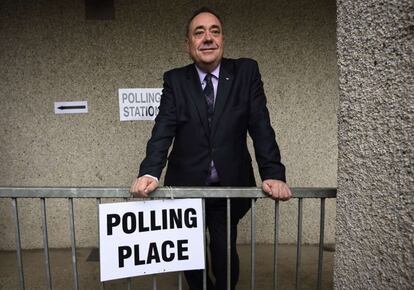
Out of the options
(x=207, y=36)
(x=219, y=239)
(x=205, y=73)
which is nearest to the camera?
(x=207, y=36)

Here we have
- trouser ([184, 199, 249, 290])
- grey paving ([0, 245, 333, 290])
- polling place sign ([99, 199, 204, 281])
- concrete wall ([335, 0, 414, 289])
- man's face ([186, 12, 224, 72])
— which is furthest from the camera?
grey paving ([0, 245, 333, 290])

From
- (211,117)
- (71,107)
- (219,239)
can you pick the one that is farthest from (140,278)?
(211,117)

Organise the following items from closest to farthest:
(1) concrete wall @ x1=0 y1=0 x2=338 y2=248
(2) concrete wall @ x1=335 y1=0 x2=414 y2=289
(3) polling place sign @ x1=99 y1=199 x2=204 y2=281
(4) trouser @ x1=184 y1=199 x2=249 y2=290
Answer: (2) concrete wall @ x1=335 y1=0 x2=414 y2=289
(3) polling place sign @ x1=99 y1=199 x2=204 y2=281
(4) trouser @ x1=184 y1=199 x2=249 y2=290
(1) concrete wall @ x1=0 y1=0 x2=338 y2=248

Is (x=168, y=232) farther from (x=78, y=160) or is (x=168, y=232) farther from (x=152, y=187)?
(x=78, y=160)

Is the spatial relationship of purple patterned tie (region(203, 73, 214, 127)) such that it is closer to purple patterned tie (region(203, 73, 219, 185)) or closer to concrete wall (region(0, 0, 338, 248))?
purple patterned tie (region(203, 73, 219, 185))

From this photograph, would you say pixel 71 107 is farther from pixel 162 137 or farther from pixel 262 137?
pixel 262 137

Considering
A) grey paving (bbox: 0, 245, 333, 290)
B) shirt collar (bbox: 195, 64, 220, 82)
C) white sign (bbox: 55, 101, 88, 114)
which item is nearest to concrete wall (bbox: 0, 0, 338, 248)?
white sign (bbox: 55, 101, 88, 114)

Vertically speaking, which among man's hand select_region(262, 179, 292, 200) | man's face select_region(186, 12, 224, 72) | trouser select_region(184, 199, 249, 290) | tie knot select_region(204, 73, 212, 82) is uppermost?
man's face select_region(186, 12, 224, 72)

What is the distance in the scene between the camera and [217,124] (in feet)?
6.48

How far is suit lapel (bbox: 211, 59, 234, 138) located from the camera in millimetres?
1973

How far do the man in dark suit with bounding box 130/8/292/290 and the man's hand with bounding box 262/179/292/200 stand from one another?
191 millimetres

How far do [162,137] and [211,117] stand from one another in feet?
0.95

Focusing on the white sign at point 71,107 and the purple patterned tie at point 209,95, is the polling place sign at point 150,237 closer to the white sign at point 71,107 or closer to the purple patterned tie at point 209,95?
the purple patterned tie at point 209,95

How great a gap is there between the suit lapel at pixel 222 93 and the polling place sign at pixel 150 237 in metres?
0.51
